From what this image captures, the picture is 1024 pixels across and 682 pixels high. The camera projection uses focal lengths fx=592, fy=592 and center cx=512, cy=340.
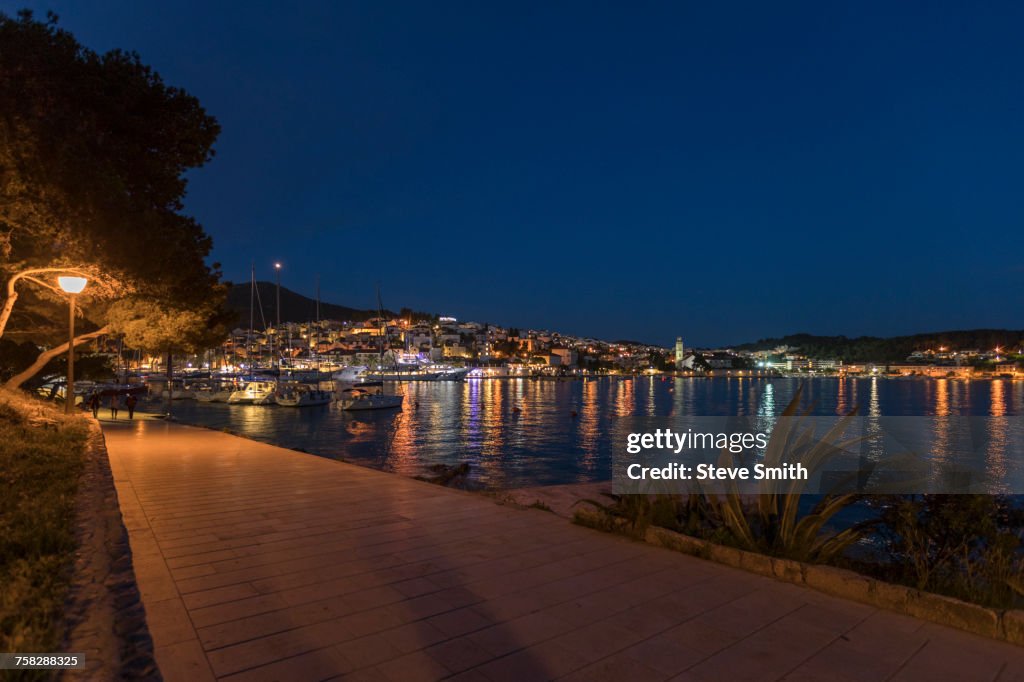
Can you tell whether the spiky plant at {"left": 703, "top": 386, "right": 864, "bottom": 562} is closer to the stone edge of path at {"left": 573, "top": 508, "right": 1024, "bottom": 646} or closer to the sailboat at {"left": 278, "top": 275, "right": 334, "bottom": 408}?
the stone edge of path at {"left": 573, "top": 508, "right": 1024, "bottom": 646}

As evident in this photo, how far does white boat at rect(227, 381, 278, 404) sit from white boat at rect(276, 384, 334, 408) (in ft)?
2.94

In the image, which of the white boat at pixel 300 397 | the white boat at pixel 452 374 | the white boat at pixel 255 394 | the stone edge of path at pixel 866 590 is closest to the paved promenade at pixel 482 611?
the stone edge of path at pixel 866 590

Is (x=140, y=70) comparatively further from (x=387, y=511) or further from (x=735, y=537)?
(x=735, y=537)

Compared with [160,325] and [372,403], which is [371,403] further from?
[160,325]

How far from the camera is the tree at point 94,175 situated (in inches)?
382

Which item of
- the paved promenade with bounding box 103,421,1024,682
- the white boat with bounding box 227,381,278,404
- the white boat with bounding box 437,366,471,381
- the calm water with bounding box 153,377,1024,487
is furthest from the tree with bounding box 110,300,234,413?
the white boat with bounding box 437,366,471,381

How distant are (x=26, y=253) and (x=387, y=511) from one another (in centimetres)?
1088

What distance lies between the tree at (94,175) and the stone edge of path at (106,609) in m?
6.64

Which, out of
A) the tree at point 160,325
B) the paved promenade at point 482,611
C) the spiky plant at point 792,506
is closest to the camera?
→ the paved promenade at point 482,611

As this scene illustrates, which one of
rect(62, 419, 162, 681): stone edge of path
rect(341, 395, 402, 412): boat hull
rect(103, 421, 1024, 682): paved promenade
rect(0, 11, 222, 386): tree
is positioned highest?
rect(0, 11, 222, 386): tree

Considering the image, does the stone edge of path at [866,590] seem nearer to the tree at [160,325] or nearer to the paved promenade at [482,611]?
the paved promenade at [482,611]

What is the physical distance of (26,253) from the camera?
39.8ft

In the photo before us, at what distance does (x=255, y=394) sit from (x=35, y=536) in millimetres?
55334

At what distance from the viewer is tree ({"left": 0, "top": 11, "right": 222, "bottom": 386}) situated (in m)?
9.71
